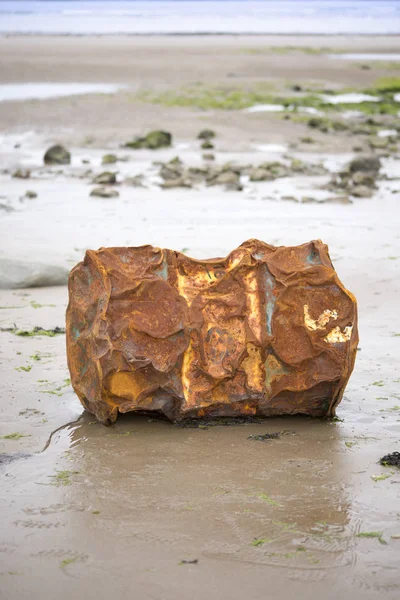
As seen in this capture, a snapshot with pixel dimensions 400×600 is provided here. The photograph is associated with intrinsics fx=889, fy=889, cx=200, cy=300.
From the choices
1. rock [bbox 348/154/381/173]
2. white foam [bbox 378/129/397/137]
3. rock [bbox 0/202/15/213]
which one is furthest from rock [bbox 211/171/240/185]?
white foam [bbox 378/129/397/137]

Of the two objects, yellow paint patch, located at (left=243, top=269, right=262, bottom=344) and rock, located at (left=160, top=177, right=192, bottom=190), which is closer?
yellow paint patch, located at (left=243, top=269, right=262, bottom=344)

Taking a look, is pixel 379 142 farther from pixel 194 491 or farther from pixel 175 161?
pixel 194 491

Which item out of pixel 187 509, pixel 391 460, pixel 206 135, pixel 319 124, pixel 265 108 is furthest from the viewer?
pixel 265 108

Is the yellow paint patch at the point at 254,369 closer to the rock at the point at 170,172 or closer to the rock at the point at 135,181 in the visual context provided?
the rock at the point at 135,181

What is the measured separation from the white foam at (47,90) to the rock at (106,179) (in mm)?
10546

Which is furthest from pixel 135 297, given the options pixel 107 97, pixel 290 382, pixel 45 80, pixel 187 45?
pixel 187 45

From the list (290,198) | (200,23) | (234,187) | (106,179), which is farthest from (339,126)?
(200,23)

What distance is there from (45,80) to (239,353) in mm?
25410

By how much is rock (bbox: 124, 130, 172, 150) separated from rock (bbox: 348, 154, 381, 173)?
13.6 feet

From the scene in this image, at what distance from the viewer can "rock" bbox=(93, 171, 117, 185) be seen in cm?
1238

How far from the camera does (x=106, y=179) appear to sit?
12.4 meters

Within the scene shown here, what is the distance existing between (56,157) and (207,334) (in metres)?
10.5

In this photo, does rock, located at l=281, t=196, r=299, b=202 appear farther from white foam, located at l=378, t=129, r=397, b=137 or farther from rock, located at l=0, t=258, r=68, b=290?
white foam, located at l=378, t=129, r=397, b=137

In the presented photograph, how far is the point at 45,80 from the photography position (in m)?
28.2
